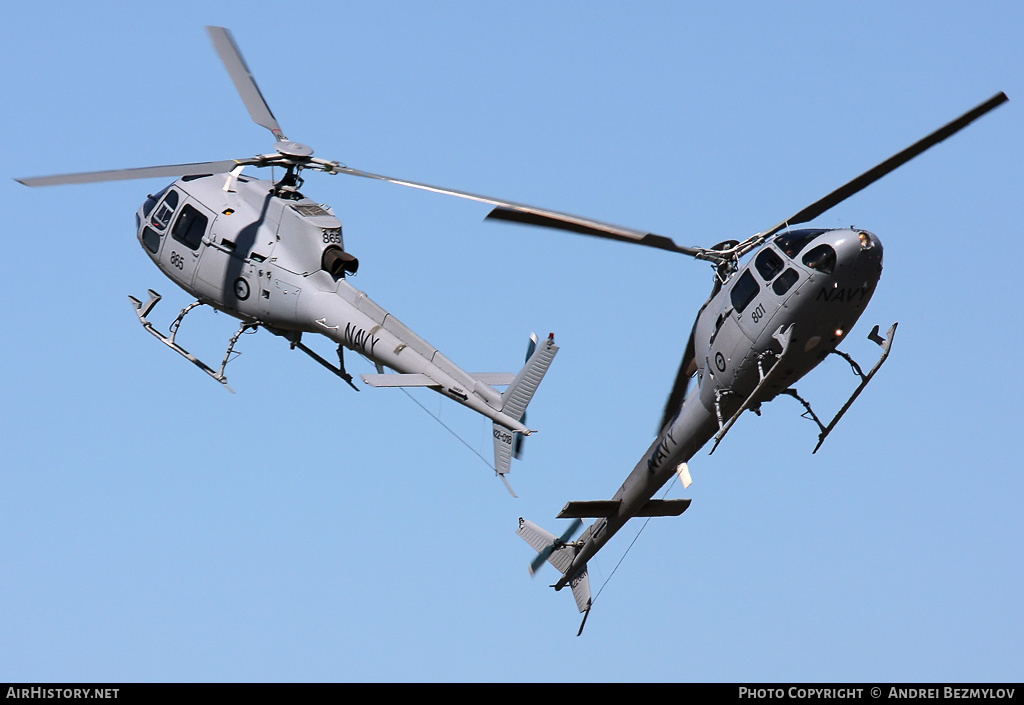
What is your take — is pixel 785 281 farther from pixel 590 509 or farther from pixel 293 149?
pixel 293 149

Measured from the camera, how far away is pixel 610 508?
43.5 metres

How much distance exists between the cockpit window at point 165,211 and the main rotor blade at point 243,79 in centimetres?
282

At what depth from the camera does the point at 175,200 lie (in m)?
45.9

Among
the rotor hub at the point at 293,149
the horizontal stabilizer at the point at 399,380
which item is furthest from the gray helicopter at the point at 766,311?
the rotor hub at the point at 293,149

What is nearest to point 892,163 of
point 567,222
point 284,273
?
point 567,222

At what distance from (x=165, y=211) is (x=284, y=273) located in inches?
178

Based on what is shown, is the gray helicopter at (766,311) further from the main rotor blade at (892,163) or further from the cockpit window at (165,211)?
the cockpit window at (165,211)

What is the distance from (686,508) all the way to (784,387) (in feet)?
22.6

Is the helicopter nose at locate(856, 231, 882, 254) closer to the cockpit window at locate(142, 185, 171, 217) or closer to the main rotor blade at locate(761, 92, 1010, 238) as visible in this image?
the main rotor blade at locate(761, 92, 1010, 238)

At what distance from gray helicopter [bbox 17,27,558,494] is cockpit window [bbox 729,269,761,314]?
5.19m

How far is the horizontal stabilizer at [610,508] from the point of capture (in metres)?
43.1

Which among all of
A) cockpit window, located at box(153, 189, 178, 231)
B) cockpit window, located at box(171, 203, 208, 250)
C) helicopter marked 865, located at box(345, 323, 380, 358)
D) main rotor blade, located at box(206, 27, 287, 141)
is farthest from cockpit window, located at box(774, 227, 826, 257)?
cockpit window, located at box(153, 189, 178, 231)
